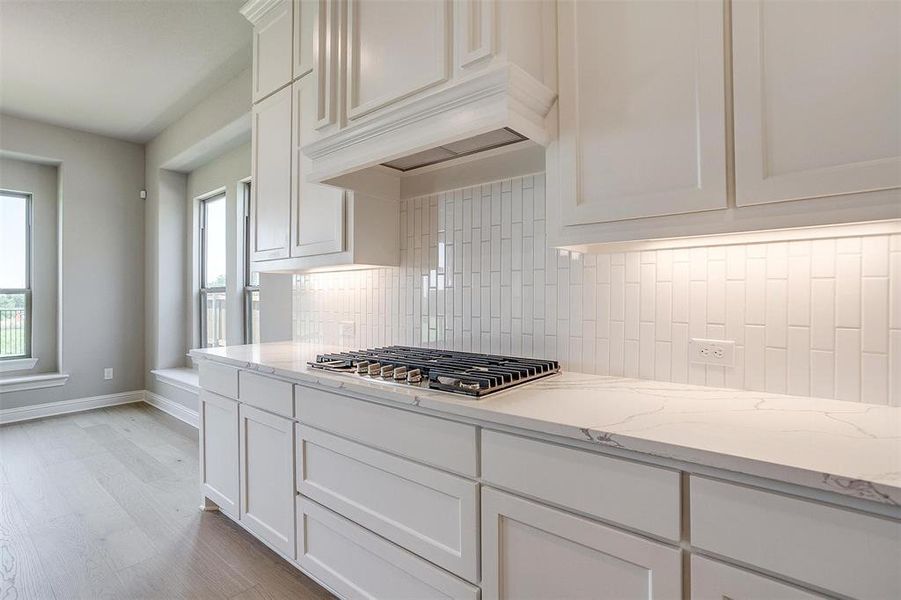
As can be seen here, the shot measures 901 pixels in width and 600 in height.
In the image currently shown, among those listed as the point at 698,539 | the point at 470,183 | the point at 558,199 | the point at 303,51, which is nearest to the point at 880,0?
the point at 558,199

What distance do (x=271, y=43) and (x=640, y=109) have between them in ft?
7.27

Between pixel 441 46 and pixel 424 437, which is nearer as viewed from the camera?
pixel 424 437

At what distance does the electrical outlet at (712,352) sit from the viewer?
53.2 inches

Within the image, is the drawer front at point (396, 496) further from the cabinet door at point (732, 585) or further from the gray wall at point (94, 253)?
the gray wall at point (94, 253)

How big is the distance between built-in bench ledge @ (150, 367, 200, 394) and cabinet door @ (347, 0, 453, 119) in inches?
136

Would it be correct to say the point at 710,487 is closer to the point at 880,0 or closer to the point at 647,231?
the point at 647,231

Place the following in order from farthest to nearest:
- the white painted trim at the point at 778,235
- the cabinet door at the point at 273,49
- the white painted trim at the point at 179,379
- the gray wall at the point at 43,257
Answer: the gray wall at the point at 43,257 → the white painted trim at the point at 179,379 → the cabinet door at the point at 273,49 → the white painted trim at the point at 778,235

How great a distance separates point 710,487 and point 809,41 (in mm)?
1000

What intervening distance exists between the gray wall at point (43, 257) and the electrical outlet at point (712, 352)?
19.3 ft

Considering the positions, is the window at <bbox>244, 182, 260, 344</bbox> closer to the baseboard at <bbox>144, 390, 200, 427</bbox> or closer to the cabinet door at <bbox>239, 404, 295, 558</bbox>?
the baseboard at <bbox>144, 390, 200, 427</bbox>

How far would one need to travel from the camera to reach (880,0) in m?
0.92

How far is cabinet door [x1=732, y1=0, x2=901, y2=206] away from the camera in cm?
91

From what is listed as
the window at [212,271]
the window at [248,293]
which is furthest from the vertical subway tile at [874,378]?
the window at [212,271]

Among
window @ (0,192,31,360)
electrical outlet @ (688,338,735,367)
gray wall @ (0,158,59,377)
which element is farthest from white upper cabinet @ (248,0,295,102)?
window @ (0,192,31,360)
